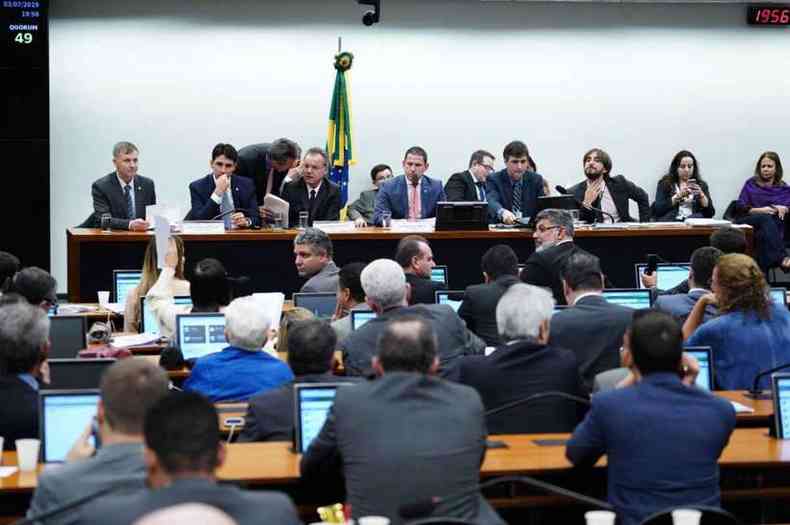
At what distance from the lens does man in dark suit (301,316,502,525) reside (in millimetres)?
3902

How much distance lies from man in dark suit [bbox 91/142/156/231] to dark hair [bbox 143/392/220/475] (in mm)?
7745

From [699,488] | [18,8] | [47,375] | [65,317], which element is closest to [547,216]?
[65,317]

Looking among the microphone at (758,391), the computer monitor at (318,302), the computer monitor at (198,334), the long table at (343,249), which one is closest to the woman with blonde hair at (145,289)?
the computer monitor at (318,302)

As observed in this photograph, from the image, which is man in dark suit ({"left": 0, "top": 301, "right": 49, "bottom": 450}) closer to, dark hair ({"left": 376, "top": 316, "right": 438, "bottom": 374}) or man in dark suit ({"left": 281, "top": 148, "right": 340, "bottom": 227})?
dark hair ({"left": 376, "top": 316, "right": 438, "bottom": 374})

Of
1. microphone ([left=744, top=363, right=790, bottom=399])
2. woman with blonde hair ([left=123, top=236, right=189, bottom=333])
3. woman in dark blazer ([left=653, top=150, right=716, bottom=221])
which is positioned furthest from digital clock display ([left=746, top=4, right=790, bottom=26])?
microphone ([left=744, top=363, right=790, bottom=399])

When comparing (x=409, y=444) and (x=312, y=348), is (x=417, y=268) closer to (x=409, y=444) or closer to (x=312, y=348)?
(x=312, y=348)

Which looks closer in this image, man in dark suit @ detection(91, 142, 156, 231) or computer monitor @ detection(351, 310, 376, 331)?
computer monitor @ detection(351, 310, 376, 331)

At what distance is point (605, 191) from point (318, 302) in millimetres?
4842

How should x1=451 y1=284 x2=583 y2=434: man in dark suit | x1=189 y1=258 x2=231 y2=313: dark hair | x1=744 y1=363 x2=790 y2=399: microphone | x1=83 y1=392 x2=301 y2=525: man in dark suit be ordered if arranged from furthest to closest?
x1=189 y1=258 x2=231 y2=313: dark hair < x1=744 y1=363 x2=790 y2=399: microphone < x1=451 y1=284 x2=583 y2=434: man in dark suit < x1=83 y1=392 x2=301 y2=525: man in dark suit

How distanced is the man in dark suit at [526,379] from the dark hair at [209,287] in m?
2.13

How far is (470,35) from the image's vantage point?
45.0ft

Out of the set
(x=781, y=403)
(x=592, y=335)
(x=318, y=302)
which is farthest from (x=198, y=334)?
(x=781, y=403)

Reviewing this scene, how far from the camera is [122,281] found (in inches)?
362

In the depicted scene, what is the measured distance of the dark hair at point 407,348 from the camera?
419 centimetres
